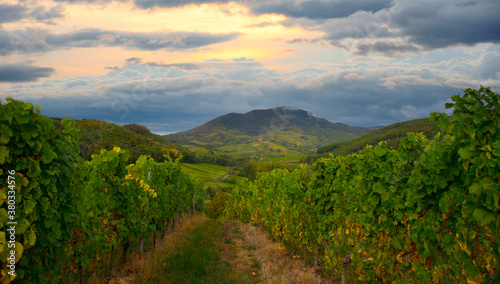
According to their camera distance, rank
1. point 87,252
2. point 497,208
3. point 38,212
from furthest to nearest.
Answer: point 87,252, point 38,212, point 497,208

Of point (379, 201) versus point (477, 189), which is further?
point (379, 201)

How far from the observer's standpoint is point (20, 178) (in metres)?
3.46

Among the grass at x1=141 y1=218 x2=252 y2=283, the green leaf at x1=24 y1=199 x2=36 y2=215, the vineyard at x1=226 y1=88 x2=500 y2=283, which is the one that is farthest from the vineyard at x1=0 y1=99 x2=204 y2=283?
the vineyard at x1=226 y1=88 x2=500 y2=283

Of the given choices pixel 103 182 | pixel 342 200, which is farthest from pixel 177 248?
pixel 342 200

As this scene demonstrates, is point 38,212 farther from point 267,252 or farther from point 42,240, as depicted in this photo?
point 267,252

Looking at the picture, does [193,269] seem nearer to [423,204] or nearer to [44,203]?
[44,203]

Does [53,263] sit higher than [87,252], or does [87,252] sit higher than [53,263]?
[53,263]

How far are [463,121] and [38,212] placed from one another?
18.3 ft

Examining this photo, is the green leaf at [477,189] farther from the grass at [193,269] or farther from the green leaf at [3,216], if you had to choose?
the grass at [193,269]

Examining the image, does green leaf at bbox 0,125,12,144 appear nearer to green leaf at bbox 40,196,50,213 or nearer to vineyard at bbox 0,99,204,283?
vineyard at bbox 0,99,204,283

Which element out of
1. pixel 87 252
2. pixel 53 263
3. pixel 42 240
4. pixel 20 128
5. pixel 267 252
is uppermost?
pixel 20 128

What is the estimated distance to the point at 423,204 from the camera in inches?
164

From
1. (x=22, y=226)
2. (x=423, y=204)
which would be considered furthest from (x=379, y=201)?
(x=22, y=226)

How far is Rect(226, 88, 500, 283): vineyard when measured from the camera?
2.96 m
